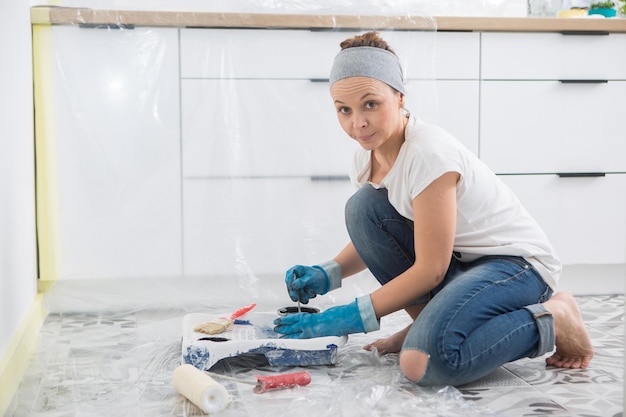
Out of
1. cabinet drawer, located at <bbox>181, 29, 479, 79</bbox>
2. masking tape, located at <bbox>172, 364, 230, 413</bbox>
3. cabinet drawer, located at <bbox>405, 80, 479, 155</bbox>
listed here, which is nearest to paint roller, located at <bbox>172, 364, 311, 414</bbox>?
masking tape, located at <bbox>172, 364, 230, 413</bbox>

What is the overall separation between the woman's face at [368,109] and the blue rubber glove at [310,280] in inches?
12.4

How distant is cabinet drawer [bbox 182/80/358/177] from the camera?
215 centimetres

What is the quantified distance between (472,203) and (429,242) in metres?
0.14

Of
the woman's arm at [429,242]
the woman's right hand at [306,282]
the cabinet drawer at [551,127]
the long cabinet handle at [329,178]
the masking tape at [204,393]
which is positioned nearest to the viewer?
the masking tape at [204,393]

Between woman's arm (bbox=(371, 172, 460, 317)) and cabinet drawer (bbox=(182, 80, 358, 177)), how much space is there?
0.76 metres

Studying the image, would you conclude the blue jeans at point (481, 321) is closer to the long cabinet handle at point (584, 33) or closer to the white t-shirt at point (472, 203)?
the white t-shirt at point (472, 203)

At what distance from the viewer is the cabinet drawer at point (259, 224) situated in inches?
85.0

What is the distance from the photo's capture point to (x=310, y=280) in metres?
1.70

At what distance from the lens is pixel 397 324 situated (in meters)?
1.99

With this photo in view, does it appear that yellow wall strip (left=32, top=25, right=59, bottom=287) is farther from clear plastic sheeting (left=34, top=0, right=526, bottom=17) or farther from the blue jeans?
the blue jeans

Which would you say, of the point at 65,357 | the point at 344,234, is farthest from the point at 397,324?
the point at 65,357

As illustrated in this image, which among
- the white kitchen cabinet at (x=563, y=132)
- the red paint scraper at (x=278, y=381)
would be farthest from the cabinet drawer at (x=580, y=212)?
the red paint scraper at (x=278, y=381)

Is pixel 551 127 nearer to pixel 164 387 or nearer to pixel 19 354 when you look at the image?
pixel 164 387

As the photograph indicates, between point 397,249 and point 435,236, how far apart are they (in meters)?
0.23
